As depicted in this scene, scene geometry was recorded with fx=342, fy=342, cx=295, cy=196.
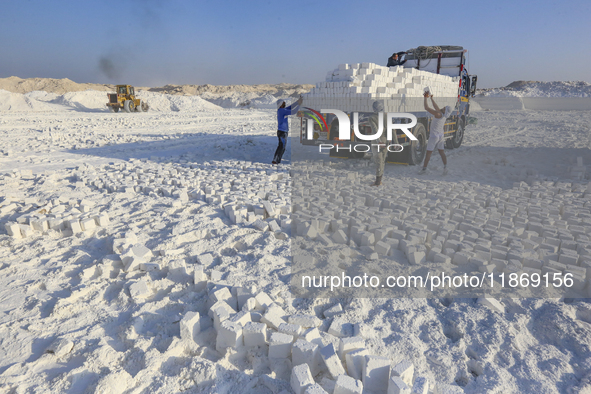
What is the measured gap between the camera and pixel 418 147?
8141 millimetres

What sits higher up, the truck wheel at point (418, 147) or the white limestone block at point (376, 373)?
the truck wheel at point (418, 147)

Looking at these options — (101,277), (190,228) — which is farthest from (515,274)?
(101,277)

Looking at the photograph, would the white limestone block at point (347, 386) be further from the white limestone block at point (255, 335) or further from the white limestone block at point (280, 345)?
the white limestone block at point (255, 335)

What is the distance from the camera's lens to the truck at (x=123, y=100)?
2295cm

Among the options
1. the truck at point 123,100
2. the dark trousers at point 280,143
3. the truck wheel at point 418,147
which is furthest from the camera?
the truck at point 123,100

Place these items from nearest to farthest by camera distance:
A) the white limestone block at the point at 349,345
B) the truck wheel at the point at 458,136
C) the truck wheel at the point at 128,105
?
the white limestone block at the point at 349,345, the truck wheel at the point at 458,136, the truck wheel at the point at 128,105

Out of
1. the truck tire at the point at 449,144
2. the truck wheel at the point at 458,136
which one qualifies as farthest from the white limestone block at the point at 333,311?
the truck wheel at the point at 458,136

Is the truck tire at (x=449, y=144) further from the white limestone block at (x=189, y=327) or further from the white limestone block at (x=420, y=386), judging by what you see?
the white limestone block at (x=189, y=327)

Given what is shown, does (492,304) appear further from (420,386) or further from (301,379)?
(301,379)

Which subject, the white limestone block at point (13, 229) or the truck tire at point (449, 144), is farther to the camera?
the truck tire at point (449, 144)

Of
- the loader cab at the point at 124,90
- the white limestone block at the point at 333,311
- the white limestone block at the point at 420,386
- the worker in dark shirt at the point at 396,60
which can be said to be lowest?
the white limestone block at the point at 333,311

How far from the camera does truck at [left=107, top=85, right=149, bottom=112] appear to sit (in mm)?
22953

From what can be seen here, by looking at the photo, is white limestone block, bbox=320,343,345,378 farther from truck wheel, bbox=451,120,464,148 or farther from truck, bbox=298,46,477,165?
truck wheel, bbox=451,120,464,148

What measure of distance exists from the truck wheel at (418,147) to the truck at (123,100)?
69.8 feet
